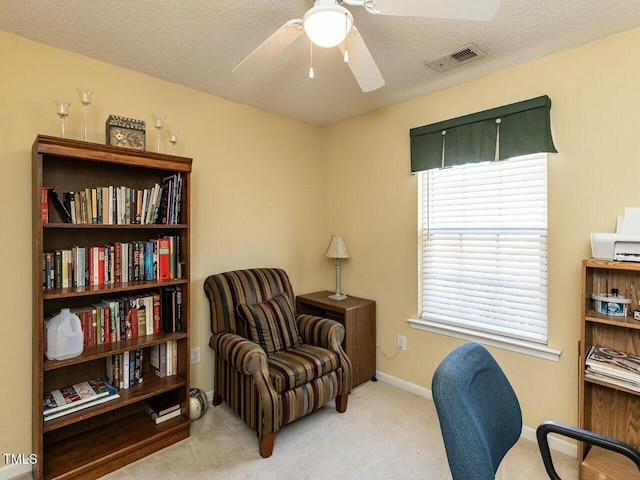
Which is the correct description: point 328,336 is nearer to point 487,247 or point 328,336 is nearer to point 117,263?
point 487,247

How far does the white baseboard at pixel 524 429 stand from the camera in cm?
208

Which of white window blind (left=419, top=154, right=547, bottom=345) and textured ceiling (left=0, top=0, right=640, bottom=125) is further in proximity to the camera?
white window blind (left=419, top=154, right=547, bottom=345)

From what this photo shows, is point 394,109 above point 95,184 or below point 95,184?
above

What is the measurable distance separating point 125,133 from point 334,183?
2.01m

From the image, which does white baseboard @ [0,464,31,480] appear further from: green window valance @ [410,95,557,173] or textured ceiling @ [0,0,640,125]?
green window valance @ [410,95,557,173]

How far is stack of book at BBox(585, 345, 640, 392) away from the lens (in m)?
1.69

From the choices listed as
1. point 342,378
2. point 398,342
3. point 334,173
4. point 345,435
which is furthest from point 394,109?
point 345,435

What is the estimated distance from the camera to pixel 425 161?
2750 mm

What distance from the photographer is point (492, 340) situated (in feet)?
7.94

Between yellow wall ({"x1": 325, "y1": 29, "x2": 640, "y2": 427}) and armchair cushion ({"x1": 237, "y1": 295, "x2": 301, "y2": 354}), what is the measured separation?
0.91 meters

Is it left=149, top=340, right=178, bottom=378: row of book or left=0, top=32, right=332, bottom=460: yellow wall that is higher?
left=0, top=32, right=332, bottom=460: yellow wall

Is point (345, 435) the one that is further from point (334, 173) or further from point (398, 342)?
point (334, 173)

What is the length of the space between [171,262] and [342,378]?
4.77 feet

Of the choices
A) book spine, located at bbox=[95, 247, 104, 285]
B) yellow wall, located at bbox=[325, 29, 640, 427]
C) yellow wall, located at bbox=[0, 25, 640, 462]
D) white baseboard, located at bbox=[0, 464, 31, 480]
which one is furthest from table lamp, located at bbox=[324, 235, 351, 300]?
white baseboard, located at bbox=[0, 464, 31, 480]
